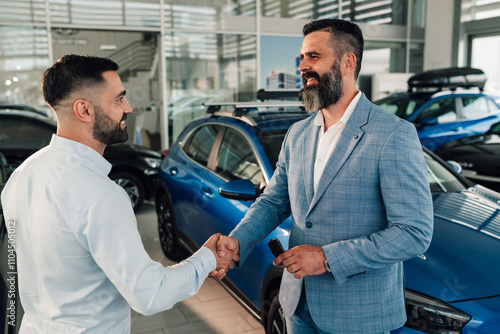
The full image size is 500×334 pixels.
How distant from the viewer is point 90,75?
1.33m

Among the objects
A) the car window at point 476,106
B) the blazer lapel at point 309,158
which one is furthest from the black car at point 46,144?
the car window at point 476,106

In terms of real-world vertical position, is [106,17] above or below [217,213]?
above

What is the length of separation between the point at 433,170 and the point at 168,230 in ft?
8.04

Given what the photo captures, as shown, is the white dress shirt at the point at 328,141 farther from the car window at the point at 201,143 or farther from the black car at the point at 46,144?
the black car at the point at 46,144

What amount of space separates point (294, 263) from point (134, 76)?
8.09 m

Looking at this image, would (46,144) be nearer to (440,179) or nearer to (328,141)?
(440,179)

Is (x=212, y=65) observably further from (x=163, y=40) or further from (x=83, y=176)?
(x=83, y=176)

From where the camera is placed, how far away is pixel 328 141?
1.71 meters

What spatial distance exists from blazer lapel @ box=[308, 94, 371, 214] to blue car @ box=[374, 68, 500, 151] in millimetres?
5756

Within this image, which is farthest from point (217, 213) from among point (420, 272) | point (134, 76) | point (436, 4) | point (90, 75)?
point (436, 4)

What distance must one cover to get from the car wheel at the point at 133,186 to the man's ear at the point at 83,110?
4.95 meters

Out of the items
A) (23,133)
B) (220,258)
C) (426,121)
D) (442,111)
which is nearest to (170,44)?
(23,133)

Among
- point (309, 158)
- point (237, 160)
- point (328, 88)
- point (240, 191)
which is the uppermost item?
point (328, 88)

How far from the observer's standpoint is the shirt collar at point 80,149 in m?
1.29
